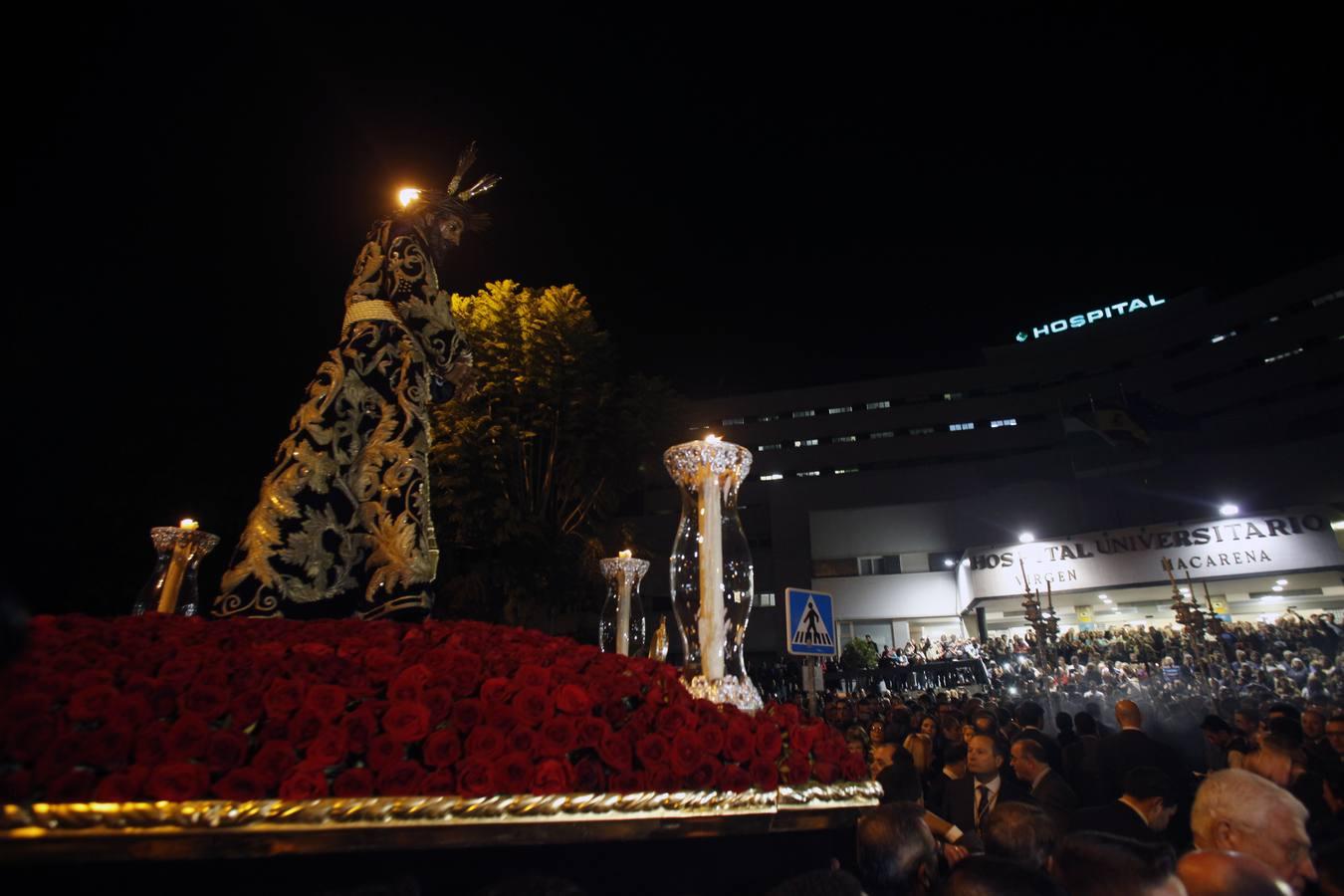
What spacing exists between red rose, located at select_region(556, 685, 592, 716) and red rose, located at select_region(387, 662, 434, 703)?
0.34 meters

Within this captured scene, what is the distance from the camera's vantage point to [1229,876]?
183cm

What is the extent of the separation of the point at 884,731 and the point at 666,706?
604 cm

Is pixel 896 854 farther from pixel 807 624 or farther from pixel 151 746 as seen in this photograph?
pixel 807 624

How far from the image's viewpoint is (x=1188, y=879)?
187 cm

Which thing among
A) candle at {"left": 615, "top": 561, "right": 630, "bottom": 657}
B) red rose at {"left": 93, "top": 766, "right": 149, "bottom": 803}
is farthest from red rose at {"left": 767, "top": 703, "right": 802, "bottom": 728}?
candle at {"left": 615, "top": 561, "right": 630, "bottom": 657}

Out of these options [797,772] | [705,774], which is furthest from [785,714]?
[705,774]

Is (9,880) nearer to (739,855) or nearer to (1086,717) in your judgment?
(739,855)

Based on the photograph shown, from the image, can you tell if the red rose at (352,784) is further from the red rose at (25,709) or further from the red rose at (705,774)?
the red rose at (705,774)

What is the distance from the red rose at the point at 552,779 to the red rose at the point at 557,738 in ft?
0.17

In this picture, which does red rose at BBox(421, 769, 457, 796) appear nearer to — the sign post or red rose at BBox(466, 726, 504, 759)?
red rose at BBox(466, 726, 504, 759)

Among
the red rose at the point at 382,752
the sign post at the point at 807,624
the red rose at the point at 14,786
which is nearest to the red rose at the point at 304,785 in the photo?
the red rose at the point at 382,752

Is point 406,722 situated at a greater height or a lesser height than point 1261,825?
greater

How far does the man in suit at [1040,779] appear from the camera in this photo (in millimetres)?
4322

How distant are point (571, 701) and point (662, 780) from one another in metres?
0.30
